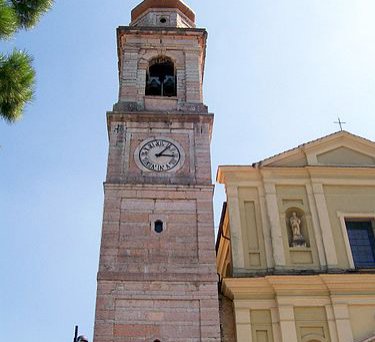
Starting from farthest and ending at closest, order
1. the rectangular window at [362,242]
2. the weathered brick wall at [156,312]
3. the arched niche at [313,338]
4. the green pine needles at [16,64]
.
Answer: the rectangular window at [362,242], the arched niche at [313,338], the weathered brick wall at [156,312], the green pine needles at [16,64]

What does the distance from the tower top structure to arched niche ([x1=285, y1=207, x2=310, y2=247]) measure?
8.49 metres

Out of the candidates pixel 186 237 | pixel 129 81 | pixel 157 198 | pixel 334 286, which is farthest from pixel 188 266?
pixel 129 81

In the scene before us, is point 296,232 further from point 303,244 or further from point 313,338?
point 313,338

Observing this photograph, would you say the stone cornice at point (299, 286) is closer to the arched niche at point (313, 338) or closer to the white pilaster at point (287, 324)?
the white pilaster at point (287, 324)

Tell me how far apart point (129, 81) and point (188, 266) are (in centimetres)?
672

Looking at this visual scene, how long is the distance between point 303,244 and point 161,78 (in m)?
7.39

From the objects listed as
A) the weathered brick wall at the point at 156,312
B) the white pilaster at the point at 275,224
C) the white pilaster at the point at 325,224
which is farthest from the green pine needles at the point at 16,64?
the white pilaster at the point at 325,224

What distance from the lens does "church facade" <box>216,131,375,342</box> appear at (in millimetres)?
15461

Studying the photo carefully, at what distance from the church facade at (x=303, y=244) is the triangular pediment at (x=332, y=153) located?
0.03 meters

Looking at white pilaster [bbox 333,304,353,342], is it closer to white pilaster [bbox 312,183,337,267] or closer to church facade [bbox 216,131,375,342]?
church facade [bbox 216,131,375,342]

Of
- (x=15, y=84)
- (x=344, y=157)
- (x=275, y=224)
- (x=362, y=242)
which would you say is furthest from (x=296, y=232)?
(x=15, y=84)

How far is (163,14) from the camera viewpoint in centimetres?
2333

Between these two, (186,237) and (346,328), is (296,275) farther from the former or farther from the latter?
(186,237)

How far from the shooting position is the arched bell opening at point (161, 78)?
20.7m
